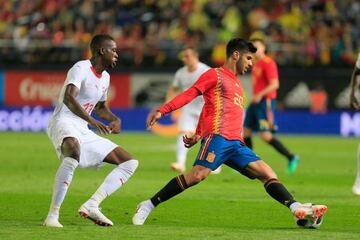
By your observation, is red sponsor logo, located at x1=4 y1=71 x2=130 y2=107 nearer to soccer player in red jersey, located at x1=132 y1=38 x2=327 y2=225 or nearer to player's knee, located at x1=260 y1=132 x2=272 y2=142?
player's knee, located at x1=260 y1=132 x2=272 y2=142

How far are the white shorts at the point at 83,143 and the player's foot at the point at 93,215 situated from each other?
496 mm

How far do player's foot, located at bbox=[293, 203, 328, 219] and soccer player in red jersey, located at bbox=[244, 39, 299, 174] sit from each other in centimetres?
783

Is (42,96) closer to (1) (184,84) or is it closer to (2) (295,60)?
(2) (295,60)

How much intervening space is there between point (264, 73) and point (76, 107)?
8490 mm

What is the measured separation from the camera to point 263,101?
18.7m

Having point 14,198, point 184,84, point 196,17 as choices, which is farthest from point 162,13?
point 14,198

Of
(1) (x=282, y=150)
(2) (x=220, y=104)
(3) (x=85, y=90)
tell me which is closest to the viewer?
(3) (x=85, y=90)

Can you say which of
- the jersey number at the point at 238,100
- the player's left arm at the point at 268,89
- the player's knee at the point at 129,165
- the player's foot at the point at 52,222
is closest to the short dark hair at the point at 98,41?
the player's knee at the point at 129,165

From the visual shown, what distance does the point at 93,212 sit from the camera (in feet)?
34.2

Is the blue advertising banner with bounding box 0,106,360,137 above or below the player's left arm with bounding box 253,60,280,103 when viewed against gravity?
below

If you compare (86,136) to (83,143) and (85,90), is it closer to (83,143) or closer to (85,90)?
(83,143)

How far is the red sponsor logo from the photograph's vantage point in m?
33.0

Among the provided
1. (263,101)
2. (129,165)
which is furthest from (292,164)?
(129,165)

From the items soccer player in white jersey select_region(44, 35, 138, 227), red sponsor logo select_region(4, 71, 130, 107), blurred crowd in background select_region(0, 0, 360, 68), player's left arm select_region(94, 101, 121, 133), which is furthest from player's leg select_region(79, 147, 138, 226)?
red sponsor logo select_region(4, 71, 130, 107)
